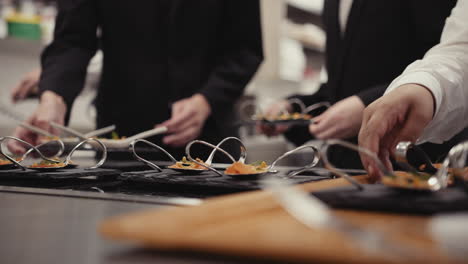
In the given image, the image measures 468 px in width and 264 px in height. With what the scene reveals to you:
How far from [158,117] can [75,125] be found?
1723 millimetres

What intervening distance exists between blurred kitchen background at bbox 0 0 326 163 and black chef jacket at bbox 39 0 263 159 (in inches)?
13.0

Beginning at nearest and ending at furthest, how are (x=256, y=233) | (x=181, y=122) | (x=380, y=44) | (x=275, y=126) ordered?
(x=256, y=233) → (x=380, y=44) → (x=181, y=122) → (x=275, y=126)

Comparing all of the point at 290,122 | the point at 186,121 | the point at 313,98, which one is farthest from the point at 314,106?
the point at 186,121

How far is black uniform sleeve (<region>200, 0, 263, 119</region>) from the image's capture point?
1.84 meters

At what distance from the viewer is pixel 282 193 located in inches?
18.5

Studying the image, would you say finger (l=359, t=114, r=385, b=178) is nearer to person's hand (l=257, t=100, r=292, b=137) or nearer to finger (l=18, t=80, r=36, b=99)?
person's hand (l=257, t=100, r=292, b=137)

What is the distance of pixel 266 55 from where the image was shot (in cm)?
444

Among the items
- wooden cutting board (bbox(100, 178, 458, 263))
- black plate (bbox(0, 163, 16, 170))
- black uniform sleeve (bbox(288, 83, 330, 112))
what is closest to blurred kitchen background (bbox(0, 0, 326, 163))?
black uniform sleeve (bbox(288, 83, 330, 112))

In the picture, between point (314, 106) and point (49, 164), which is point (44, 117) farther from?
point (314, 106)

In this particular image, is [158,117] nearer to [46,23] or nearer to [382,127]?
[382,127]

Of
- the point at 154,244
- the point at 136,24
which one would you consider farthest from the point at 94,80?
the point at 154,244

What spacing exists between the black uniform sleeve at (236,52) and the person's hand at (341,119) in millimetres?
516

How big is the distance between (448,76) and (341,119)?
39 cm

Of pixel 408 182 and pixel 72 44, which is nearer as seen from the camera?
pixel 408 182
